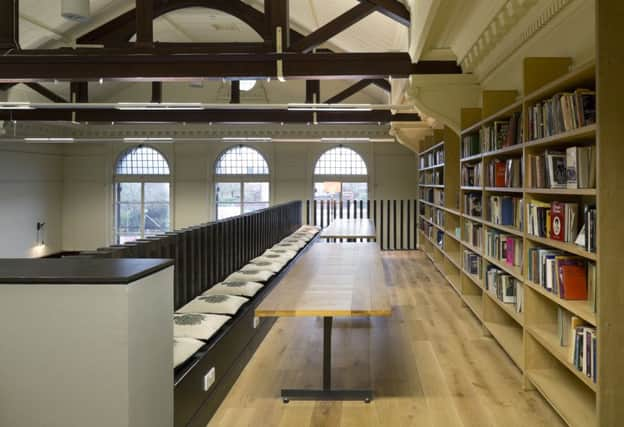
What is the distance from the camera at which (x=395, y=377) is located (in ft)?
13.4

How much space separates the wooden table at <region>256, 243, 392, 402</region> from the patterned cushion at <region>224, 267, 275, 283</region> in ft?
1.80

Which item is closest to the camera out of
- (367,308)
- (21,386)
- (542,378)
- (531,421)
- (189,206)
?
(21,386)

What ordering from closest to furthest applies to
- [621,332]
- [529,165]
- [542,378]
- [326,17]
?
[621,332] → [542,378] → [529,165] → [326,17]

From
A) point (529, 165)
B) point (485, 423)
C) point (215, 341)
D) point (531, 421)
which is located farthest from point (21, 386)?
point (529, 165)

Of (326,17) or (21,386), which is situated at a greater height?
(326,17)

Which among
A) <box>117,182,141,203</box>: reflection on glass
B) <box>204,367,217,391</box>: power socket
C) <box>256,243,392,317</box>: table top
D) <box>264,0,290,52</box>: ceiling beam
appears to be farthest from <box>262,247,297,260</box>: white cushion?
<box>117,182,141,203</box>: reflection on glass

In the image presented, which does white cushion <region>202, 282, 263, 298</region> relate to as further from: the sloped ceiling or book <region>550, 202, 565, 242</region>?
the sloped ceiling

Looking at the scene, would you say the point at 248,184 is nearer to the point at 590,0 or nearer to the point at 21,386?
the point at 590,0

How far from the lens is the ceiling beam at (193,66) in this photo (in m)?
5.63

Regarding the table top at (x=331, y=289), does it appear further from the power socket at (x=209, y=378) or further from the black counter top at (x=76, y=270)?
the black counter top at (x=76, y=270)

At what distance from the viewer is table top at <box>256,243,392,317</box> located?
3113 mm

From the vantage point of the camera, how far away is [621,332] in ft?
8.70

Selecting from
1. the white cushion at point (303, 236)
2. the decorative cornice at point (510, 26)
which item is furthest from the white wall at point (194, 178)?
the decorative cornice at point (510, 26)

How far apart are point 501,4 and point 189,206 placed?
11.1 meters
